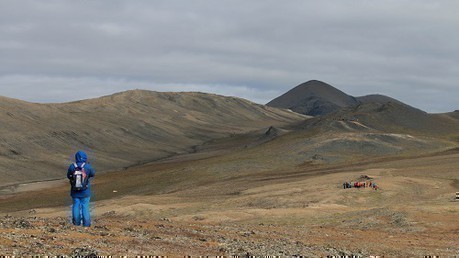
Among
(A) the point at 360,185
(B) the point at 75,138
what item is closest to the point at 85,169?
(A) the point at 360,185

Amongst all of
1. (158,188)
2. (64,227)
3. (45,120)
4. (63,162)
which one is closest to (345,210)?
(64,227)

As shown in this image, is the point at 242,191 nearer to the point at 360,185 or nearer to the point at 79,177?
the point at 360,185

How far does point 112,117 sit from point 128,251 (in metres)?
177

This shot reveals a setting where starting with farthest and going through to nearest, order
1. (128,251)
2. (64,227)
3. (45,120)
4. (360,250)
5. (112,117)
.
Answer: (112,117)
(45,120)
(360,250)
(64,227)
(128,251)

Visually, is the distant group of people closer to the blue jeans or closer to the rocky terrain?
the rocky terrain

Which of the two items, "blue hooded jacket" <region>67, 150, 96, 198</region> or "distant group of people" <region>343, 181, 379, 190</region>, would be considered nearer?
"blue hooded jacket" <region>67, 150, 96, 198</region>

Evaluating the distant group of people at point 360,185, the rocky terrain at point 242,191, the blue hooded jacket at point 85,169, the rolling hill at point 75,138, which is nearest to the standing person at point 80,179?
the blue hooded jacket at point 85,169

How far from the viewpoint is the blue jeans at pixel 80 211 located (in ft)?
59.2

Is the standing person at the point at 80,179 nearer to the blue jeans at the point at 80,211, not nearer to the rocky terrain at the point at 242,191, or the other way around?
the blue jeans at the point at 80,211

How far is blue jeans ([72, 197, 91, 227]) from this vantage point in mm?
18031

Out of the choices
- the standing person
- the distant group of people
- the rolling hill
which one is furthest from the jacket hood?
the rolling hill

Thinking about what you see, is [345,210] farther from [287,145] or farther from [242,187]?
[287,145]

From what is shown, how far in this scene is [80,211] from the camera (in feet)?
61.0

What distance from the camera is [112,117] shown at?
189 metres
